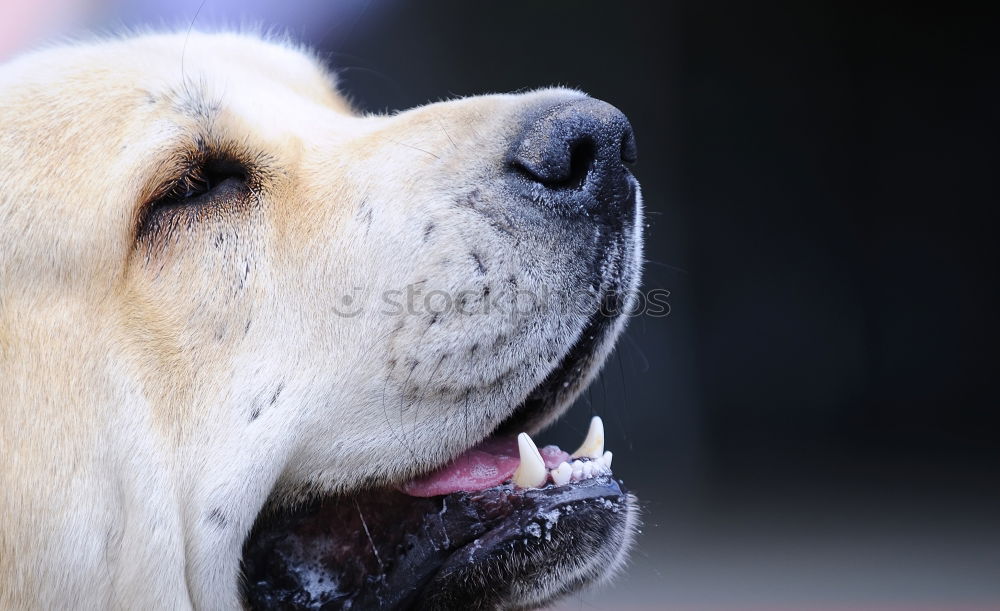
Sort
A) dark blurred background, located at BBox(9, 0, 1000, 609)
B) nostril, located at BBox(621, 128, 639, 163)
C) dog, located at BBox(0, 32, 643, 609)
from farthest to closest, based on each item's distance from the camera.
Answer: dark blurred background, located at BBox(9, 0, 1000, 609) → nostril, located at BBox(621, 128, 639, 163) → dog, located at BBox(0, 32, 643, 609)

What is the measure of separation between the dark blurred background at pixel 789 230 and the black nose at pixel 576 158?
5142 millimetres

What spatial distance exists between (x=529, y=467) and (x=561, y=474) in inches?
3.9

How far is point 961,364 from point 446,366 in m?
6.64

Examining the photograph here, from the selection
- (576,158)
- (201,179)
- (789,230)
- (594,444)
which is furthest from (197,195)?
(789,230)

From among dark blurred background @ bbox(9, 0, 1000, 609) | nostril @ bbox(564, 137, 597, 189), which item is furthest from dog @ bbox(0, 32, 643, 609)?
dark blurred background @ bbox(9, 0, 1000, 609)

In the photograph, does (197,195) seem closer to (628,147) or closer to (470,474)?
(470,474)

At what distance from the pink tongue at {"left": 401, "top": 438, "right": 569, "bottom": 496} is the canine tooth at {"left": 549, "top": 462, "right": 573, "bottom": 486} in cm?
6

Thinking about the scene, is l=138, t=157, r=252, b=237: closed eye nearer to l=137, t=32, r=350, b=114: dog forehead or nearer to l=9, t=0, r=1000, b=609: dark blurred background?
l=137, t=32, r=350, b=114: dog forehead

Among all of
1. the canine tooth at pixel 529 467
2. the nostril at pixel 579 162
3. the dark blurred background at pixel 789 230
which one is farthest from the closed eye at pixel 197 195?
the dark blurred background at pixel 789 230

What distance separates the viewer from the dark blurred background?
301 inches

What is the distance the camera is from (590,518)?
2.36m

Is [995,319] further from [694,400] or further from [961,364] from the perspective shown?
[694,400]

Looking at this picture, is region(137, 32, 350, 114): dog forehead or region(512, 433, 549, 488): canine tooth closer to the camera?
region(512, 433, 549, 488): canine tooth

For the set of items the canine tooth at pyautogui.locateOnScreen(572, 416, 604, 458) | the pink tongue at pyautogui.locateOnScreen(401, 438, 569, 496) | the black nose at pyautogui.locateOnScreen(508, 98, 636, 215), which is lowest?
the pink tongue at pyautogui.locateOnScreen(401, 438, 569, 496)
